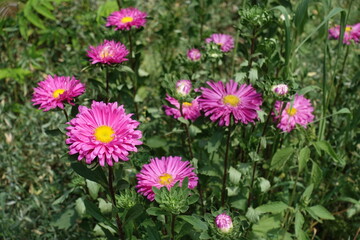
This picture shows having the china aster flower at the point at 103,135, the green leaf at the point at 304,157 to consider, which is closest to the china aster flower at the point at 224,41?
the green leaf at the point at 304,157

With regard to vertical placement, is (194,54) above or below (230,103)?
above

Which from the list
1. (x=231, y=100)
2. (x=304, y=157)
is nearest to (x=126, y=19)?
(x=231, y=100)

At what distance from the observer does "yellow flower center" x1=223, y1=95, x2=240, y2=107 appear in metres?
1.73

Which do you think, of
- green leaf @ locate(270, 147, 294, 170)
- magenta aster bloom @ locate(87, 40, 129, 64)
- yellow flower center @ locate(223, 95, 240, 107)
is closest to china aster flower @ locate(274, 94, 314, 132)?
green leaf @ locate(270, 147, 294, 170)

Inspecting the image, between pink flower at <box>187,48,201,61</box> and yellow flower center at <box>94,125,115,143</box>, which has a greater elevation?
pink flower at <box>187,48,201,61</box>

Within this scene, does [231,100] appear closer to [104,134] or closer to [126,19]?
[104,134]

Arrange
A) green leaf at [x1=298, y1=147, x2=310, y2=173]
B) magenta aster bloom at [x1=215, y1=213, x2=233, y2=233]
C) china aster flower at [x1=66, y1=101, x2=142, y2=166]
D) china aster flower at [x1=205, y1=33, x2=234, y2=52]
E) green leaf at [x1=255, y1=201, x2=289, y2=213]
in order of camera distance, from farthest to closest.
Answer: china aster flower at [x1=205, y1=33, x2=234, y2=52]
green leaf at [x1=255, y1=201, x2=289, y2=213]
green leaf at [x1=298, y1=147, x2=310, y2=173]
magenta aster bloom at [x1=215, y1=213, x2=233, y2=233]
china aster flower at [x1=66, y1=101, x2=142, y2=166]

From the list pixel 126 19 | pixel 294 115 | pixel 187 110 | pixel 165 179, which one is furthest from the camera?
pixel 126 19

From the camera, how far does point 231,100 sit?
1.74m

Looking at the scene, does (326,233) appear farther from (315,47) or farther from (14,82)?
(14,82)

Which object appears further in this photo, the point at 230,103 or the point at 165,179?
the point at 230,103

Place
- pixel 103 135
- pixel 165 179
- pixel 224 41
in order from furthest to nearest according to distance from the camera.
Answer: pixel 224 41 → pixel 165 179 → pixel 103 135

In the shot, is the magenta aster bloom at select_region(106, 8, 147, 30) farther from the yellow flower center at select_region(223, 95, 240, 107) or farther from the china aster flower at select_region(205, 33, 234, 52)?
the yellow flower center at select_region(223, 95, 240, 107)

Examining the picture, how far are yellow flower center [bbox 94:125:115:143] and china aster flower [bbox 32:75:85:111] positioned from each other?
0.31 m
